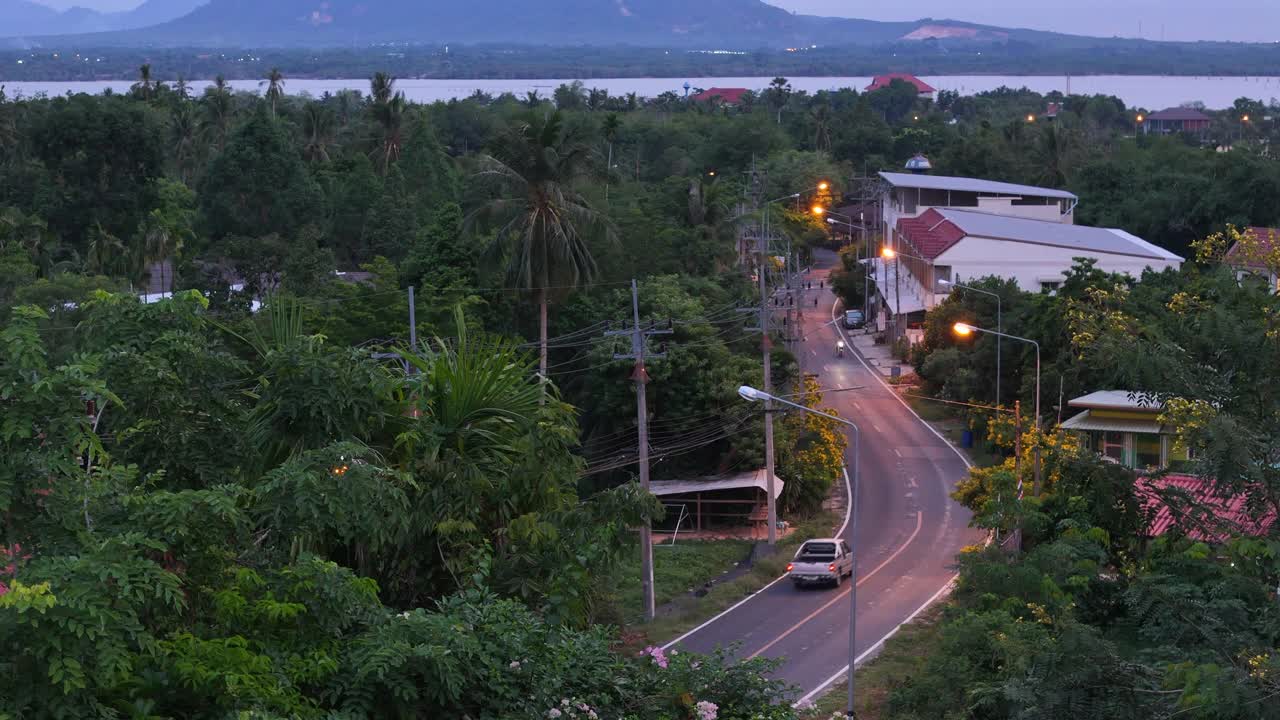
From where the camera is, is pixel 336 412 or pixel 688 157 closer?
pixel 336 412

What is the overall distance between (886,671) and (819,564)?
24.2ft

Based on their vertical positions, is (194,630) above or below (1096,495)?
above

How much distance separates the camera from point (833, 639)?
27.1m

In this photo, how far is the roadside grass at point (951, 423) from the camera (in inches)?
1658

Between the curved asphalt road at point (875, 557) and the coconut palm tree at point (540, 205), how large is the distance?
9355mm

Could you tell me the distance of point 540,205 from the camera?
114ft

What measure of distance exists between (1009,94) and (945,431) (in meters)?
163

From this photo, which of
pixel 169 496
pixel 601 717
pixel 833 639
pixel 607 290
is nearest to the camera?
pixel 169 496

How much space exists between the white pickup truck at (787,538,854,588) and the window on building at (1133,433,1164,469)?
673cm

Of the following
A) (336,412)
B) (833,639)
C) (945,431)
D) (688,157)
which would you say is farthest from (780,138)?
(336,412)

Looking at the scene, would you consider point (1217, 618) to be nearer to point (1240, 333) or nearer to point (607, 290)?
point (1240, 333)

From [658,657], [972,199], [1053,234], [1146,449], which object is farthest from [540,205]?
[972,199]

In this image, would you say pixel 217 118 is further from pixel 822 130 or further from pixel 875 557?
pixel 875 557

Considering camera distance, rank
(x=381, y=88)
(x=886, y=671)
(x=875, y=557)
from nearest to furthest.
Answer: (x=886, y=671)
(x=875, y=557)
(x=381, y=88)
